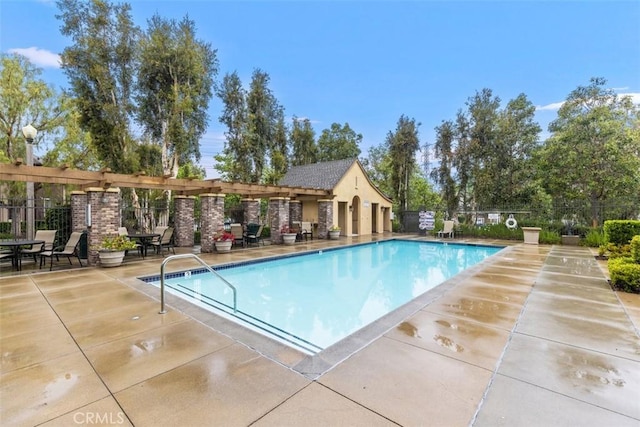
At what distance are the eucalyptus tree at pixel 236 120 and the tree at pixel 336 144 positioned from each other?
34.3 ft

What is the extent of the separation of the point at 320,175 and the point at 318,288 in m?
12.8

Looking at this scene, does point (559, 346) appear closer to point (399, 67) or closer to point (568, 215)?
point (568, 215)

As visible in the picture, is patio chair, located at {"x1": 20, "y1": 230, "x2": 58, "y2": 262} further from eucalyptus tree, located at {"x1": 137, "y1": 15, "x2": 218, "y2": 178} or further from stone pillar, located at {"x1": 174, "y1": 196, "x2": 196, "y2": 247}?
eucalyptus tree, located at {"x1": 137, "y1": 15, "x2": 218, "y2": 178}

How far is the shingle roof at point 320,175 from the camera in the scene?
18.0m

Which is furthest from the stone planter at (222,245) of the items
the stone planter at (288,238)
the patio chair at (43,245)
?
the patio chair at (43,245)

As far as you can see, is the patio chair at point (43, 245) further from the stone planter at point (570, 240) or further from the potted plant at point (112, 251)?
the stone planter at point (570, 240)

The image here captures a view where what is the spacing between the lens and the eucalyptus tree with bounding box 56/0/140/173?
13836mm

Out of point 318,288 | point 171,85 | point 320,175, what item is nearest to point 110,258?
point 318,288

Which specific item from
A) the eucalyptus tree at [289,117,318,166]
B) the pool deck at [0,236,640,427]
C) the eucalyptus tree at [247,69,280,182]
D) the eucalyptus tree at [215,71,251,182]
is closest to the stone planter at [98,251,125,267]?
the pool deck at [0,236,640,427]

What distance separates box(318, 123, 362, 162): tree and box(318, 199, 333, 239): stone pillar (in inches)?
535

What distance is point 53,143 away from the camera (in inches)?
734

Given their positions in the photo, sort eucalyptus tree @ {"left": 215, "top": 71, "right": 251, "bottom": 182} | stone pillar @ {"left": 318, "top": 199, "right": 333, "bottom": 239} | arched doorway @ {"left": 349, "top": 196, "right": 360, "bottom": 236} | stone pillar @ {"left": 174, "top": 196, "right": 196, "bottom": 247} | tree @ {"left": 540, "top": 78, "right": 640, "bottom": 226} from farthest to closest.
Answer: eucalyptus tree @ {"left": 215, "top": 71, "right": 251, "bottom": 182} → arched doorway @ {"left": 349, "top": 196, "right": 360, "bottom": 236} → stone pillar @ {"left": 318, "top": 199, "right": 333, "bottom": 239} → tree @ {"left": 540, "top": 78, "right": 640, "bottom": 226} → stone pillar @ {"left": 174, "top": 196, "right": 196, "bottom": 247}

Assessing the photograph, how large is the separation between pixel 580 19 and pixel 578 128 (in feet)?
20.2

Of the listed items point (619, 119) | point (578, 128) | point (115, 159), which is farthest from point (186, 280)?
point (619, 119)
